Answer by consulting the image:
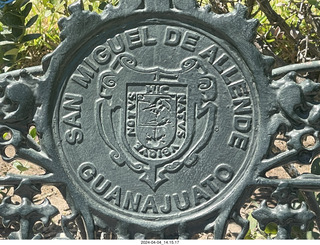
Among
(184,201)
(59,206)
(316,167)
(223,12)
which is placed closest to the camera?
(184,201)

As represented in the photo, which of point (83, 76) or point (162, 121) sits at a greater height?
point (83, 76)

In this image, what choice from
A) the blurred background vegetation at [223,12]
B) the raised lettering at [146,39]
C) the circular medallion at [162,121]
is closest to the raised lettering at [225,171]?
the circular medallion at [162,121]

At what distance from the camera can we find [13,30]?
2828 mm

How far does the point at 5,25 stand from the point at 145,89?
2.43 feet

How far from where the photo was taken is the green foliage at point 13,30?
276 centimetres

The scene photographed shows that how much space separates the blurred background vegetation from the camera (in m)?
2.79

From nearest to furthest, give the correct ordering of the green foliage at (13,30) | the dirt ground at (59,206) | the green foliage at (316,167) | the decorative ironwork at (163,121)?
the decorative ironwork at (163,121) → the green foliage at (316,167) → the green foliage at (13,30) → the dirt ground at (59,206)

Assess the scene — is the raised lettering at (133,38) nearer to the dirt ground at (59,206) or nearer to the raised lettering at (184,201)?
the raised lettering at (184,201)

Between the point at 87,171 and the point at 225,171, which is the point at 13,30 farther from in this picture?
the point at 225,171

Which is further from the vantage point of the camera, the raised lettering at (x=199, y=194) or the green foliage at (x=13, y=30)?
the green foliage at (x=13, y=30)

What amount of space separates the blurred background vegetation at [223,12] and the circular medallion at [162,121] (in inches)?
21.2

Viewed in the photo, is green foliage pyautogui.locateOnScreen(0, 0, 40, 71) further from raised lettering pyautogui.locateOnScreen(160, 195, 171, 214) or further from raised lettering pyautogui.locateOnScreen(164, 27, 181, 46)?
raised lettering pyautogui.locateOnScreen(160, 195, 171, 214)

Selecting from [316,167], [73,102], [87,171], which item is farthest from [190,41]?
[316,167]

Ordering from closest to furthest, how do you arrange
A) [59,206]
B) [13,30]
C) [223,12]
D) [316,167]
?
[316,167] → [13,30] → [223,12] → [59,206]
